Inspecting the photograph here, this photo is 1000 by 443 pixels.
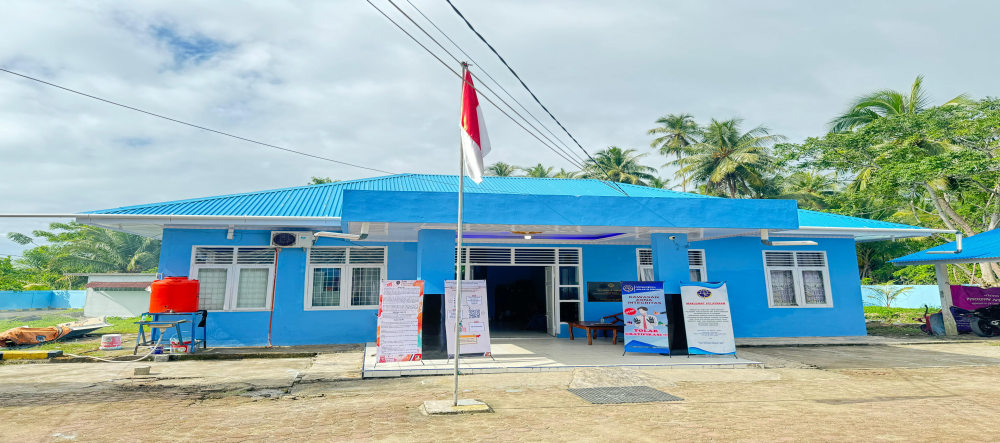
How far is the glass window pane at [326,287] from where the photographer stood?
11.2 metres

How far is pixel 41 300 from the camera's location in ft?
104

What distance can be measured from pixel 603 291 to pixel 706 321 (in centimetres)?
312

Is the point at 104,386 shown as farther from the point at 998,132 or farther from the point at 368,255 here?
the point at 998,132

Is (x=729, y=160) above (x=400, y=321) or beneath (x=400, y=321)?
above

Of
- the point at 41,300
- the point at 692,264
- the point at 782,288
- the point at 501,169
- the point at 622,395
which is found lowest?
the point at 622,395

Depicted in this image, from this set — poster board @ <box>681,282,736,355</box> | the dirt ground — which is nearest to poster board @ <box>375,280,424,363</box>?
the dirt ground

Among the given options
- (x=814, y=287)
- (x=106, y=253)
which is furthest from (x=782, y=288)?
(x=106, y=253)

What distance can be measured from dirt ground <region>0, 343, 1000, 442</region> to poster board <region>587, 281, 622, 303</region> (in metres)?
3.87

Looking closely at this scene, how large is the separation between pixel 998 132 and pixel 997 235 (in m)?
6.18

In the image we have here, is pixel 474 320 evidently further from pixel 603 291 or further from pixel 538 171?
pixel 538 171

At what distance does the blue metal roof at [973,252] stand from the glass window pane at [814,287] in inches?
139

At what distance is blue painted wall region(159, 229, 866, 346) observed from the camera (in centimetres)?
1073

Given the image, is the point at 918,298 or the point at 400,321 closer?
the point at 400,321

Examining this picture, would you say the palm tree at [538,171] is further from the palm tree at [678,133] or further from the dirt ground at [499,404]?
the dirt ground at [499,404]
